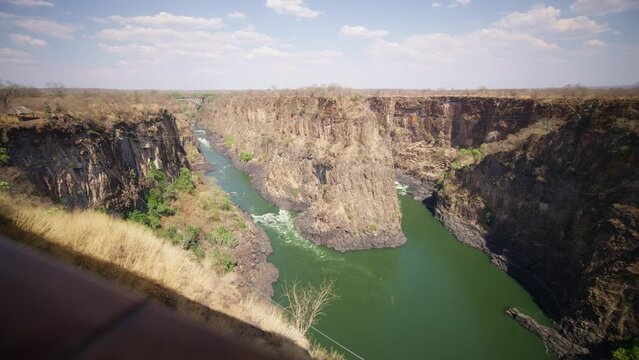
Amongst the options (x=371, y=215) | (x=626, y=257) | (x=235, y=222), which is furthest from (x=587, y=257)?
(x=235, y=222)

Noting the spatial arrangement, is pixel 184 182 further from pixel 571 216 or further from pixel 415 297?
pixel 571 216

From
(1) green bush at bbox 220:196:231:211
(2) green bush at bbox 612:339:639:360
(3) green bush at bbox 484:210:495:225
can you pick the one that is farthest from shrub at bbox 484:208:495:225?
(1) green bush at bbox 220:196:231:211

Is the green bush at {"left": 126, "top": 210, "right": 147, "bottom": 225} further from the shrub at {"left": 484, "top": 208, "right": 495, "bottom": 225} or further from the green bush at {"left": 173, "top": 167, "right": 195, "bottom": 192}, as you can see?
the shrub at {"left": 484, "top": 208, "right": 495, "bottom": 225}

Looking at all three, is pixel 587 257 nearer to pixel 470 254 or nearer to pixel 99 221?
pixel 470 254

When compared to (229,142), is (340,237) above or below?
below

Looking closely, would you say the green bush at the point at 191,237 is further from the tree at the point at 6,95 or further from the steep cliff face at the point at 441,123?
the steep cliff face at the point at 441,123

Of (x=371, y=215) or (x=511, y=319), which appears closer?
(x=511, y=319)

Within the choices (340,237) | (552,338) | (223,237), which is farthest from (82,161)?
(552,338)
